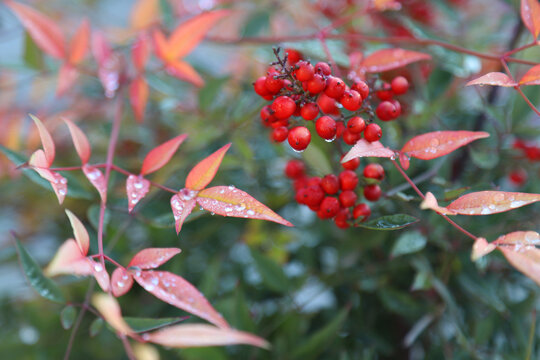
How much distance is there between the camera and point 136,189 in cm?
32

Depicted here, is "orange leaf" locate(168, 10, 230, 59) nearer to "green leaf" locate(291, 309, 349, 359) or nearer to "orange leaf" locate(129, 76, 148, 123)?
"orange leaf" locate(129, 76, 148, 123)

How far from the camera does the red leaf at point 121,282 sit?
0.91 ft

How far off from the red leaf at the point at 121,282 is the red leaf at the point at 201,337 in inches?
1.7

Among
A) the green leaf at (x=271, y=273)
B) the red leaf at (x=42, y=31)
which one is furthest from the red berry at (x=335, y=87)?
the red leaf at (x=42, y=31)

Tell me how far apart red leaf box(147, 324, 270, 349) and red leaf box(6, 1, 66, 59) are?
15.2 inches

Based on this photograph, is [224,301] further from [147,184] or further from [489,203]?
[489,203]

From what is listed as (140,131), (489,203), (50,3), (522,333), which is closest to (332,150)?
(489,203)

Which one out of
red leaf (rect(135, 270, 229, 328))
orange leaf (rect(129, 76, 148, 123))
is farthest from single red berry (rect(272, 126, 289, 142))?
orange leaf (rect(129, 76, 148, 123))

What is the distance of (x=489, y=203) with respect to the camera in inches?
11.1

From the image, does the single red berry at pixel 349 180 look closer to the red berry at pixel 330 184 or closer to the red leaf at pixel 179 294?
the red berry at pixel 330 184

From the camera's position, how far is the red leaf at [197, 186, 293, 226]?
0.89 ft

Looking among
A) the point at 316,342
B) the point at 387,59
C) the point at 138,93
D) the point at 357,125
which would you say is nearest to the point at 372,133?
the point at 357,125

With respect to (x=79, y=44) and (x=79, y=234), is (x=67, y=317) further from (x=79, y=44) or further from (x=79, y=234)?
(x=79, y=44)

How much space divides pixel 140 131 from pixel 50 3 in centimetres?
44
